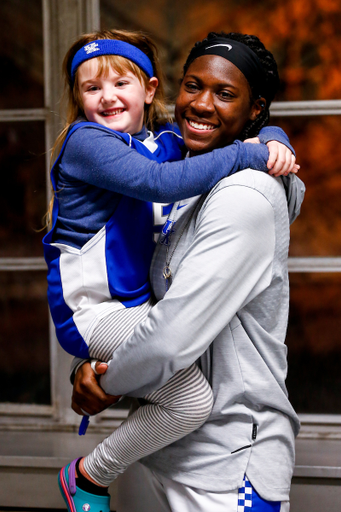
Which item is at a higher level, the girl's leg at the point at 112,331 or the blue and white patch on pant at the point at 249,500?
the girl's leg at the point at 112,331

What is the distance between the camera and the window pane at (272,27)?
2102 mm

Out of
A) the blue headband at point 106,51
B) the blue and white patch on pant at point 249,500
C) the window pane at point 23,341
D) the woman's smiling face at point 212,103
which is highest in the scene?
the blue headband at point 106,51

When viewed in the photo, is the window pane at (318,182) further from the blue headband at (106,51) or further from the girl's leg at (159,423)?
the girl's leg at (159,423)

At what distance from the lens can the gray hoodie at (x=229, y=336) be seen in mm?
978

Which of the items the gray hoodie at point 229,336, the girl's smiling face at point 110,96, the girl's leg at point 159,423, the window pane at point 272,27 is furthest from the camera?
the window pane at point 272,27

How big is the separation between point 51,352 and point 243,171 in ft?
4.90

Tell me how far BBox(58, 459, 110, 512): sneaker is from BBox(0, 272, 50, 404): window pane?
1.09m

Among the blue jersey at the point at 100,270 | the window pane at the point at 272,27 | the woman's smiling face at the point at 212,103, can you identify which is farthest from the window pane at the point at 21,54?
the woman's smiling face at the point at 212,103

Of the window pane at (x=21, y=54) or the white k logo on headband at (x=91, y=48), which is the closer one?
the white k logo on headband at (x=91, y=48)

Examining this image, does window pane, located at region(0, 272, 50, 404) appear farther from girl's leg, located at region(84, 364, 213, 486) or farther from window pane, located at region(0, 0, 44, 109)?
girl's leg, located at region(84, 364, 213, 486)

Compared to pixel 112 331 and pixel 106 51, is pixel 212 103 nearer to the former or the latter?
pixel 106 51

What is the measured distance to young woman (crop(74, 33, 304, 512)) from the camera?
98 cm

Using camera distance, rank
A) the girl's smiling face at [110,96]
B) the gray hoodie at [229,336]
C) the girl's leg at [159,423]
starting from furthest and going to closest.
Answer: the girl's smiling face at [110,96]
the girl's leg at [159,423]
the gray hoodie at [229,336]

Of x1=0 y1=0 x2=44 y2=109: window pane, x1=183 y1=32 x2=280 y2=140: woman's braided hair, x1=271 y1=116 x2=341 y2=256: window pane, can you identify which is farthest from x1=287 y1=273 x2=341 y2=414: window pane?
x1=0 y1=0 x2=44 y2=109: window pane
